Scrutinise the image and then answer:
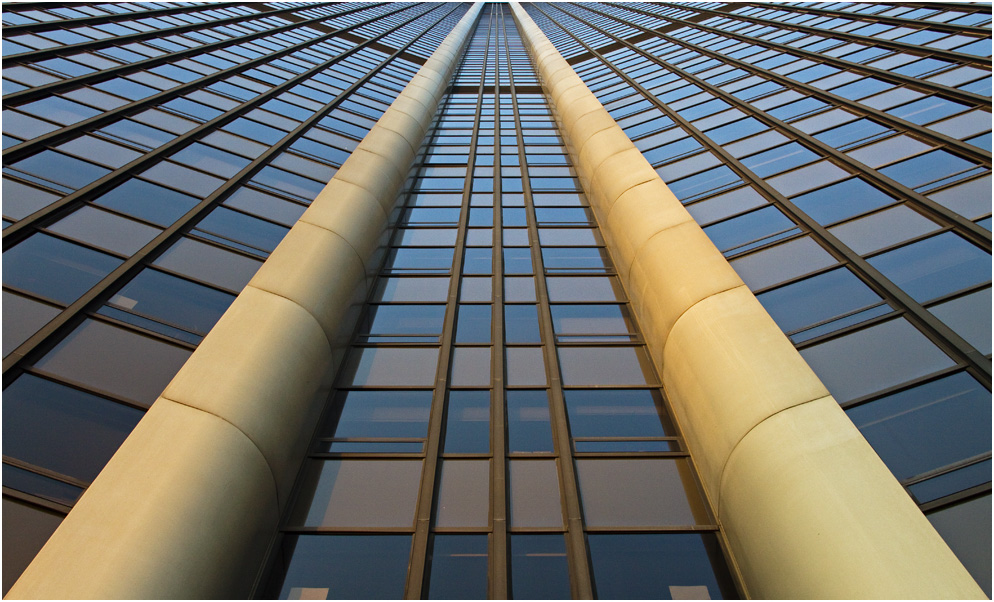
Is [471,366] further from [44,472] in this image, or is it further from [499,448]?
[44,472]

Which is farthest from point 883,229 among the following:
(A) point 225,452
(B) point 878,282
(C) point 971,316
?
(A) point 225,452

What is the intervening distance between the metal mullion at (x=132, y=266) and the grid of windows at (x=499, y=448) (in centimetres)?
420

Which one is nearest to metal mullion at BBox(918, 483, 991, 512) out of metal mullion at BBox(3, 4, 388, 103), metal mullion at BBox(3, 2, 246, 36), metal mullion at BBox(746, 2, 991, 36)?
metal mullion at BBox(746, 2, 991, 36)

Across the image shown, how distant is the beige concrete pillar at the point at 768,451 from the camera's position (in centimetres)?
611

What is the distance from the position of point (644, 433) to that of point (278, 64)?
22.4 m

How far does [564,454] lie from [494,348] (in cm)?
315

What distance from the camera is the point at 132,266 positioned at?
9742mm

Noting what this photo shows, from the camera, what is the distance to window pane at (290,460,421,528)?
328 inches

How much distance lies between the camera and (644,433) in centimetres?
984

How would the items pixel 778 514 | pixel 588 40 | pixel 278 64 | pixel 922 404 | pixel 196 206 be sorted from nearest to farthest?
pixel 778 514 → pixel 922 404 → pixel 196 206 → pixel 278 64 → pixel 588 40

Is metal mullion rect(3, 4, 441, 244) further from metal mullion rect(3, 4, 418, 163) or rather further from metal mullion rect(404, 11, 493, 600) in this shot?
metal mullion rect(404, 11, 493, 600)

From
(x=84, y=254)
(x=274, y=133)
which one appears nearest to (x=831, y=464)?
(x=84, y=254)

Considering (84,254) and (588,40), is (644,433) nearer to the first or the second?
(84,254)

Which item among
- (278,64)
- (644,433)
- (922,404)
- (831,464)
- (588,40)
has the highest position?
(588,40)
